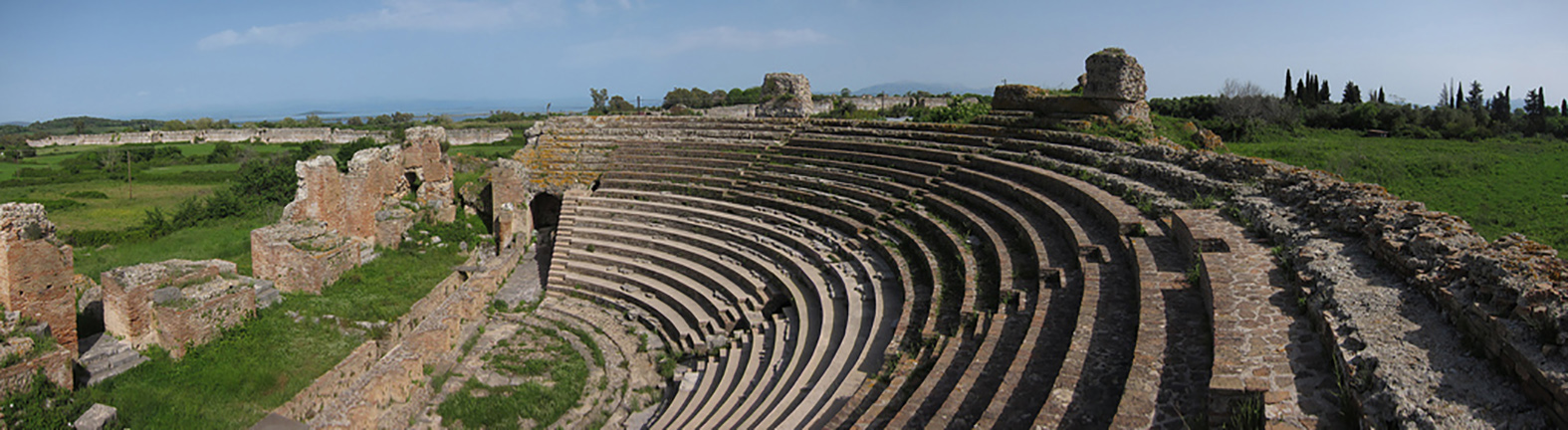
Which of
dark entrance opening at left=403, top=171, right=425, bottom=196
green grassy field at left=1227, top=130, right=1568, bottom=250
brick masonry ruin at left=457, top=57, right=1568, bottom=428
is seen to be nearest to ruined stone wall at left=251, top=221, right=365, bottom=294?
brick masonry ruin at left=457, top=57, right=1568, bottom=428

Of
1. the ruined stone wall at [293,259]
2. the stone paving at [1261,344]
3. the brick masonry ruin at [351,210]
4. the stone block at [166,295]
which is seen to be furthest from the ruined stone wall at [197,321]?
the stone paving at [1261,344]

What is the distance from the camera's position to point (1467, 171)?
998 cm

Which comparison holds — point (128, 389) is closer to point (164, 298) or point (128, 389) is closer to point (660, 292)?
point (164, 298)

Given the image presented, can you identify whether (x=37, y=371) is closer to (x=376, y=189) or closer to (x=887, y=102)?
(x=376, y=189)

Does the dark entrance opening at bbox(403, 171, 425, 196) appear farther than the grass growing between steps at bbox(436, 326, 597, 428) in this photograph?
Yes

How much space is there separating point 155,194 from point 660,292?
2527 centimetres

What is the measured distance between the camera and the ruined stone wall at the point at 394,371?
8853 mm

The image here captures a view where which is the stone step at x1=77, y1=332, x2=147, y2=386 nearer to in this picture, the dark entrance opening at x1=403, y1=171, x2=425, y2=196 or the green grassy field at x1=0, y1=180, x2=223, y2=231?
the dark entrance opening at x1=403, y1=171, x2=425, y2=196

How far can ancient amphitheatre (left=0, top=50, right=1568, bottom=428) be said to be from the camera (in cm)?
404

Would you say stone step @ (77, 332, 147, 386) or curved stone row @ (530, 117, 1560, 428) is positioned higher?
curved stone row @ (530, 117, 1560, 428)

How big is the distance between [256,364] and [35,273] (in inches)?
115

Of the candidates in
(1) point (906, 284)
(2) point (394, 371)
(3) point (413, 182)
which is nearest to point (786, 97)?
(3) point (413, 182)

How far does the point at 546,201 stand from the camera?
19.2 m

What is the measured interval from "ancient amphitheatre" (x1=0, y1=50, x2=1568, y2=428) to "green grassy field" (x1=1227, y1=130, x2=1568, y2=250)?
2001 mm
